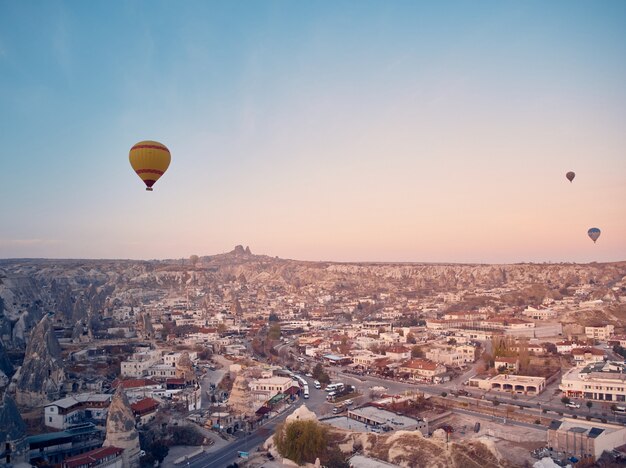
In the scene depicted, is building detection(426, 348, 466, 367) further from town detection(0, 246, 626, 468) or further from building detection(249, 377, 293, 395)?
building detection(249, 377, 293, 395)

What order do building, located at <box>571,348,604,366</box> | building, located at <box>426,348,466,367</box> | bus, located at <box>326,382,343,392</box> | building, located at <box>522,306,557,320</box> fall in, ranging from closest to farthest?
bus, located at <box>326,382,343,392</box> → building, located at <box>571,348,604,366</box> → building, located at <box>426,348,466,367</box> → building, located at <box>522,306,557,320</box>

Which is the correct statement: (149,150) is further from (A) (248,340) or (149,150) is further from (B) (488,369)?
(A) (248,340)

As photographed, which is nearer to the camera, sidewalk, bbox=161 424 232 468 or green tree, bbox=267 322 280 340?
sidewalk, bbox=161 424 232 468

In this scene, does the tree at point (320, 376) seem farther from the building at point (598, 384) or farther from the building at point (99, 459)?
the building at point (99, 459)

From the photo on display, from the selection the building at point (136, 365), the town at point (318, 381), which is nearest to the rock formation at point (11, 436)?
the town at point (318, 381)

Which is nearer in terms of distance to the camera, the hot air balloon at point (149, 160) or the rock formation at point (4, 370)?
the hot air balloon at point (149, 160)

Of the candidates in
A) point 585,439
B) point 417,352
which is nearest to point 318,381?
point 417,352

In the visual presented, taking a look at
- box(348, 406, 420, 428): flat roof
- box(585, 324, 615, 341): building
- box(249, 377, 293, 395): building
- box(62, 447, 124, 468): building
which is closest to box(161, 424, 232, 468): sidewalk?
box(62, 447, 124, 468): building
